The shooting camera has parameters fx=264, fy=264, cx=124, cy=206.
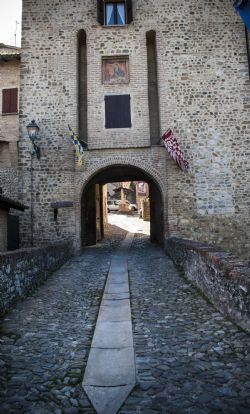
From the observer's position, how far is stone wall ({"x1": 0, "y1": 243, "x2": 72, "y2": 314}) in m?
4.78

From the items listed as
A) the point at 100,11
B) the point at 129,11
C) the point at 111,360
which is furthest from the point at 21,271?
the point at 129,11

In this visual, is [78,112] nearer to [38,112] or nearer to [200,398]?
[38,112]

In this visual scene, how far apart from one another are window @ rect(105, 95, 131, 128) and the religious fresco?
2.69 ft

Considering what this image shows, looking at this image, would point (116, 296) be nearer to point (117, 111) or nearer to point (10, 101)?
point (117, 111)

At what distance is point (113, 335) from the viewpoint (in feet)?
12.3

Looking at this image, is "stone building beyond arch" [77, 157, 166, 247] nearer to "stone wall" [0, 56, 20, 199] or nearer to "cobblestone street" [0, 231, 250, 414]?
"stone wall" [0, 56, 20, 199]

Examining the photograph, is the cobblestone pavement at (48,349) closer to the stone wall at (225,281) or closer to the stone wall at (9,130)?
the stone wall at (225,281)

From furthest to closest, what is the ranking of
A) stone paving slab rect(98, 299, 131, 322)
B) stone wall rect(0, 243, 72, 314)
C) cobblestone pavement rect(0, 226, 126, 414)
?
1. stone wall rect(0, 243, 72, 314)
2. stone paving slab rect(98, 299, 131, 322)
3. cobblestone pavement rect(0, 226, 126, 414)

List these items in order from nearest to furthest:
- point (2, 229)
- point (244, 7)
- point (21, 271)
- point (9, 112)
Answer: point (21, 271) → point (244, 7) → point (2, 229) → point (9, 112)

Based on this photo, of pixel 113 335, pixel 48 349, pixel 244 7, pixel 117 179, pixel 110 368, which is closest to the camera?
pixel 110 368

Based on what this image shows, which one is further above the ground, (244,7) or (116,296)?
(244,7)

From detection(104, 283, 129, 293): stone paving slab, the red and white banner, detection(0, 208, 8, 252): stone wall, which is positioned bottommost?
detection(104, 283, 129, 293): stone paving slab

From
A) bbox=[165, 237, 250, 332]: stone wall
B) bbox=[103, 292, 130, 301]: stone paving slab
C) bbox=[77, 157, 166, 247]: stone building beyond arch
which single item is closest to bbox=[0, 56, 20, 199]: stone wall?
bbox=[77, 157, 166, 247]: stone building beyond arch

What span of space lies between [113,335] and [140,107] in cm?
1025
